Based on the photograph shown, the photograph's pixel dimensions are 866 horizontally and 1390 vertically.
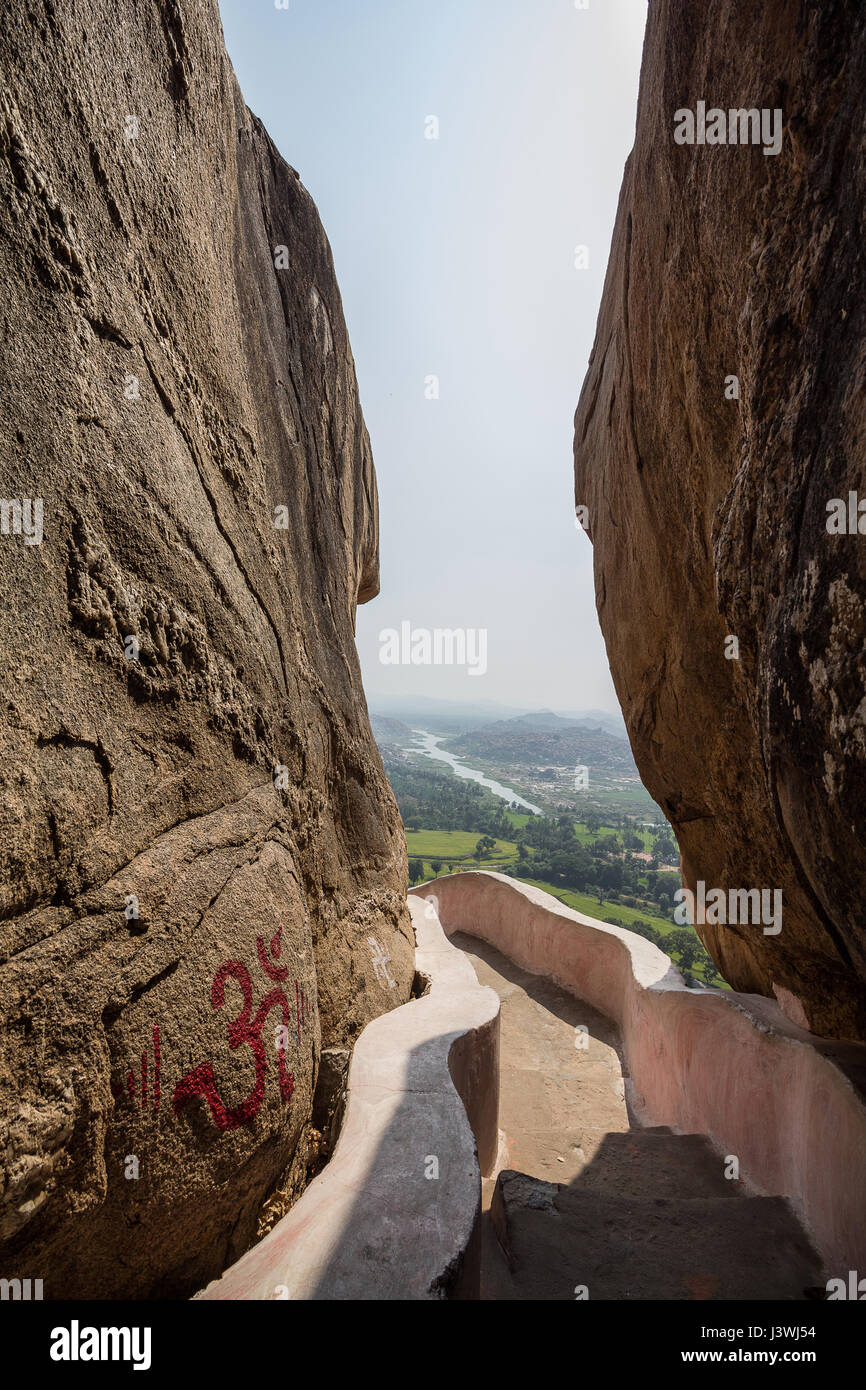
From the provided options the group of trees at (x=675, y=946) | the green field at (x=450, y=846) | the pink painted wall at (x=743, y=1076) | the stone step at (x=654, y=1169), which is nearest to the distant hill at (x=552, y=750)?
the green field at (x=450, y=846)

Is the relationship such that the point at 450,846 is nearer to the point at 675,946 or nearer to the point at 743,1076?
the point at 675,946

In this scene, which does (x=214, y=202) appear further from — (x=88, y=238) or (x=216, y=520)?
(x=216, y=520)

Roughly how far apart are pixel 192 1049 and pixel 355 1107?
4.66ft

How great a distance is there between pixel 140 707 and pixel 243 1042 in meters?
1.57

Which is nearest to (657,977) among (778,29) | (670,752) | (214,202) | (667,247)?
(670,752)

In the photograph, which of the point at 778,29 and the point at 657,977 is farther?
the point at 657,977

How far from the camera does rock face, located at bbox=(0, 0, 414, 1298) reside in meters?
2.04

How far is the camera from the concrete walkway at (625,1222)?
3.30 m

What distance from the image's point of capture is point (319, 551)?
5566mm

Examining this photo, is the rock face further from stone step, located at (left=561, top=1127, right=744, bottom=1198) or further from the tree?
the tree

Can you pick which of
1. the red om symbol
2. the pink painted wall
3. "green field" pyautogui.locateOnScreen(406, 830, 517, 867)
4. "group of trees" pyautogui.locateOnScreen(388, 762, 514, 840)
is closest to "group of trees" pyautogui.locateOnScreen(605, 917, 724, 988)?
the pink painted wall

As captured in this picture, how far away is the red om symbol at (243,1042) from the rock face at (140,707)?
14mm

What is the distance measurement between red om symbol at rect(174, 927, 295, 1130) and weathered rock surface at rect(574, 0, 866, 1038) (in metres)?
2.50

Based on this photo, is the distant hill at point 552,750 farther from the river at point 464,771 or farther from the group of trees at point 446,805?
the group of trees at point 446,805
